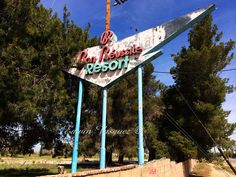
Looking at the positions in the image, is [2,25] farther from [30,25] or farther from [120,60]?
[120,60]

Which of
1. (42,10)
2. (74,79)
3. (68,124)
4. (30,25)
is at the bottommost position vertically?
(68,124)

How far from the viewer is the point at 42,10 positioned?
14398mm

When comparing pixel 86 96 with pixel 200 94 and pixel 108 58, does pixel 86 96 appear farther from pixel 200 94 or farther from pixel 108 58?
pixel 200 94

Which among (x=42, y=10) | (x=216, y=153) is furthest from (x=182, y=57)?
(x=42, y=10)

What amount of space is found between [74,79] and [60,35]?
10.4 feet

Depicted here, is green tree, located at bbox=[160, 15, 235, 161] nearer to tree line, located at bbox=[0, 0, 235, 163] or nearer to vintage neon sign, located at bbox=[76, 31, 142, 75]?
tree line, located at bbox=[0, 0, 235, 163]

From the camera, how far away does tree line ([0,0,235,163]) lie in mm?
12898

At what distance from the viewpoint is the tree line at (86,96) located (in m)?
12.9

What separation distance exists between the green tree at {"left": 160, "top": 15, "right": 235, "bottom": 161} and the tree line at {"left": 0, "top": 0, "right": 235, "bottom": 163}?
0.22ft

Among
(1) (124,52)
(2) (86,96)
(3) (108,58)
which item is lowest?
(2) (86,96)

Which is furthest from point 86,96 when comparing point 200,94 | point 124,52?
point 200,94

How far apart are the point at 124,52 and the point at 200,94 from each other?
7749mm

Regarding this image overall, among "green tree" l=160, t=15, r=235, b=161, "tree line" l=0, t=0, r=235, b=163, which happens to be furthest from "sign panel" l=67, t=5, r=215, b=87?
"green tree" l=160, t=15, r=235, b=161

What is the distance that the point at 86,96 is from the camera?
1814 centimetres
